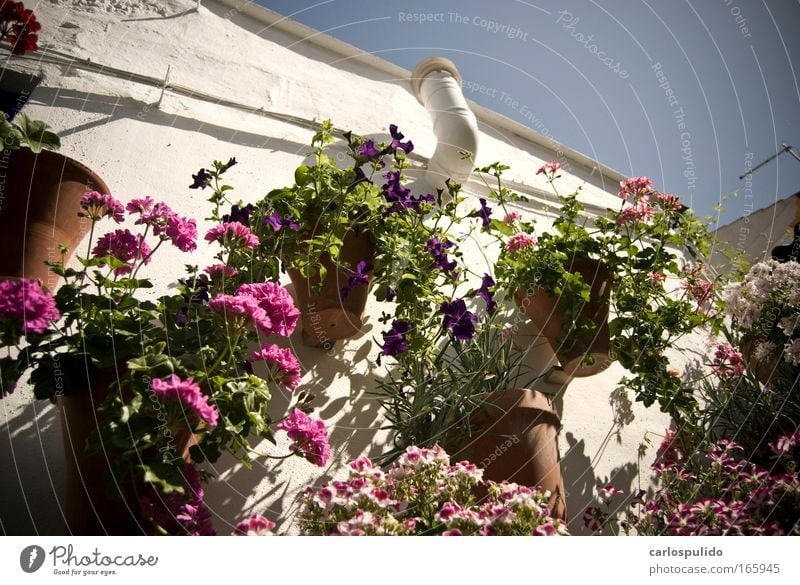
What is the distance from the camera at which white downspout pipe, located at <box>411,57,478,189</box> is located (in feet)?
9.34

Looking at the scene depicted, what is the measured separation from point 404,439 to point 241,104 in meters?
1.78

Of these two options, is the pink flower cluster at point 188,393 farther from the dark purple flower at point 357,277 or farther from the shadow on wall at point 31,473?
the dark purple flower at point 357,277

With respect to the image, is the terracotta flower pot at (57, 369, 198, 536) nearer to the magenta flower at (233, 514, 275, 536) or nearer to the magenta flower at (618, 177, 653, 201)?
the magenta flower at (233, 514, 275, 536)

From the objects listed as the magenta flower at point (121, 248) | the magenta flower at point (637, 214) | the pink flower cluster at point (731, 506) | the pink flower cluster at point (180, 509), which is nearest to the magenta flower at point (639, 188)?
the magenta flower at point (637, 214)

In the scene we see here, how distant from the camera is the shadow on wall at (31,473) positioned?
134 cm

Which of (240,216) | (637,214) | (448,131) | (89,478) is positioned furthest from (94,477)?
(448,131)

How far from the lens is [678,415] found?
227 cm

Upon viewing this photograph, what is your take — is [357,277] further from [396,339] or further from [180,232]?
[180,232]

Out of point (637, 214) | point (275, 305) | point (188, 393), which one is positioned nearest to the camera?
point (188, 393)

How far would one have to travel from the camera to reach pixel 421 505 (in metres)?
A: 1.35

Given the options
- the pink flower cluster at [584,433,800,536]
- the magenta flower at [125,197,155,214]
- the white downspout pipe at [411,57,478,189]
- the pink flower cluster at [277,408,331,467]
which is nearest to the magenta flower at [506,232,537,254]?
the white downspout pipe at [411,57,478,189]

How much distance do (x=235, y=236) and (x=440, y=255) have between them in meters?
0.68

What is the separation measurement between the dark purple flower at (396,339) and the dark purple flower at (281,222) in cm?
44
